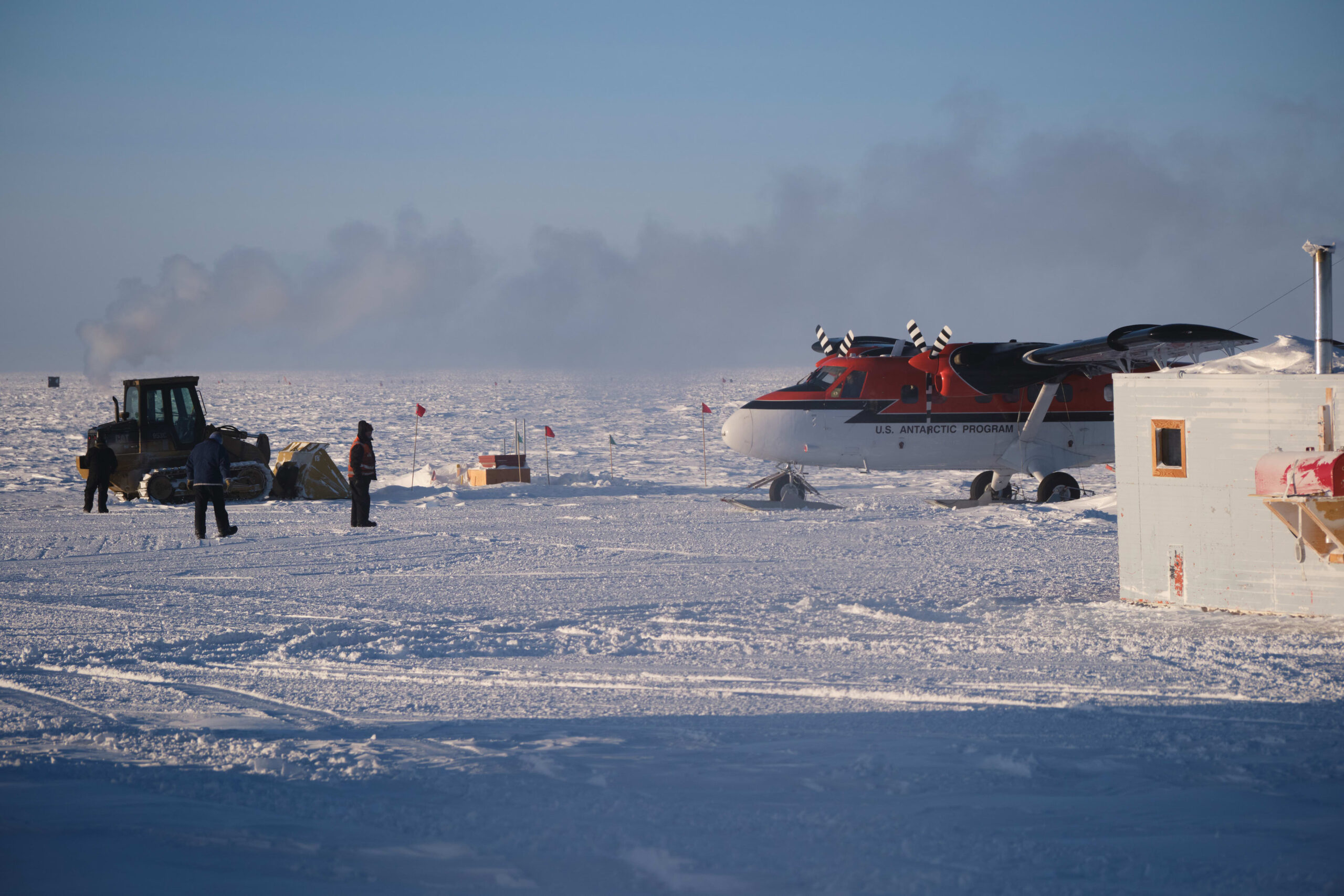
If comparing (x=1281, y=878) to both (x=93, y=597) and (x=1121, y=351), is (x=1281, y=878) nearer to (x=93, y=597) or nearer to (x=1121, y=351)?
(x=93, y=597)

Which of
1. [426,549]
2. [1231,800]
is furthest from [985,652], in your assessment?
[426,549]

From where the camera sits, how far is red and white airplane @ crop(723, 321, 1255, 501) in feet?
58.1

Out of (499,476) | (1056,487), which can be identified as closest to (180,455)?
(499,476)

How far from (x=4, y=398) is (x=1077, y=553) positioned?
98496 mm

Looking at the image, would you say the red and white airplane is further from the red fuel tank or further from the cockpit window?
the red fuel tank

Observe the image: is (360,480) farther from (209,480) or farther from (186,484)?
(186,484)

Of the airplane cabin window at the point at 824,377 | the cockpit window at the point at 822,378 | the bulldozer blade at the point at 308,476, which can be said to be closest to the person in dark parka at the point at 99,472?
the bulldozer blade at the point at 308,476

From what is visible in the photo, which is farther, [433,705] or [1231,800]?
[433,705]

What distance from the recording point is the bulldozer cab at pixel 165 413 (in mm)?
19516

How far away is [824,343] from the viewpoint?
20.0 m

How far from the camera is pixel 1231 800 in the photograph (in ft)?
14.5

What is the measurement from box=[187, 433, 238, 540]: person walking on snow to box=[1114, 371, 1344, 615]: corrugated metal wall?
35.5ft

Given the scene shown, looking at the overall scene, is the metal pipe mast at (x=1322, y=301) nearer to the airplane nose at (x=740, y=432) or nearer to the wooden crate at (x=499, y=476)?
the airplane nose at (x=740, y=432)

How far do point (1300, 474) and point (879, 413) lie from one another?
426 inches
